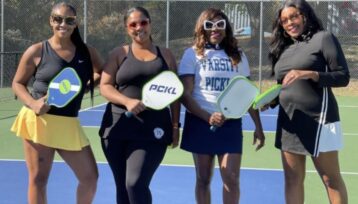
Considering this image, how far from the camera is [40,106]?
475 cm

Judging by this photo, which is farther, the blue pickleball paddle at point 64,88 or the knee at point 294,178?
the knee at point 294,178

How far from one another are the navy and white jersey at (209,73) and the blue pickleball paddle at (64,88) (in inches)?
33.2

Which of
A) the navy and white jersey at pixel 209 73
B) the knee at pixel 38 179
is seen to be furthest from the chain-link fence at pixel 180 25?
the knee at pixel 38 179

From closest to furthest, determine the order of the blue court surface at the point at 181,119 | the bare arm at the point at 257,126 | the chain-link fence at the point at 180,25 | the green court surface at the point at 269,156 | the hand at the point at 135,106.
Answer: the hand at the point at 135,106 < the bare arm at the point at 257,126 < the green court surface at the point at 269,156 < the blue court surface at the point at 181,119 < the chain-link fence at the point at 180,25

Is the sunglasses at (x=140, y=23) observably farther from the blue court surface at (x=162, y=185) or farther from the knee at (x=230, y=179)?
the blue court surface at (x=162, y=185)

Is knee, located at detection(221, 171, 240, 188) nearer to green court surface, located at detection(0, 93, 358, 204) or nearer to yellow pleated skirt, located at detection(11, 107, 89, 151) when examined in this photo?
yellow pleated skirt, located at detection(11, 107, 89, 151)

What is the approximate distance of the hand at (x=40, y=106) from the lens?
4.75 metres

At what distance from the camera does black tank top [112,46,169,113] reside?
4875 millimetres

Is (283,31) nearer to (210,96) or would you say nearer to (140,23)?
(210,96)

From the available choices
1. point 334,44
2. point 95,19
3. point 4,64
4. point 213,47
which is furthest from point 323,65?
point 95,19

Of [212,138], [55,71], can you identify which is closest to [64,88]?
[55,71]

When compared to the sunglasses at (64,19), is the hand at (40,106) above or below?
below

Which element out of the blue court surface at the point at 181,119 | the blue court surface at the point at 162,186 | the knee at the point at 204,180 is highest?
the knee at the point at 204,180

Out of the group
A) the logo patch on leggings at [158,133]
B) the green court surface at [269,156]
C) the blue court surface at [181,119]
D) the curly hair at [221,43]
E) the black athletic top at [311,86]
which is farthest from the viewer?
the blue court surface at [181,119]
